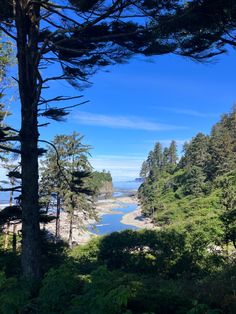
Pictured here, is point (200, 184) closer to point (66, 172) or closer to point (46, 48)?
point (66, 172)

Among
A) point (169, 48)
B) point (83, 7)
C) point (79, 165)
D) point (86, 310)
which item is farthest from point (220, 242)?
point (79, 165)

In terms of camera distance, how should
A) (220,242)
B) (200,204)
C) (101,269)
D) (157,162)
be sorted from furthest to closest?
1. (157,162)
2. (200,204)
3. (220,242)
4. (101,269)

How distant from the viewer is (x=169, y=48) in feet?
23.2

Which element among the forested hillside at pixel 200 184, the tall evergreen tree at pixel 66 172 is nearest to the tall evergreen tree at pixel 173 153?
the forested hillside at pixel 200 184

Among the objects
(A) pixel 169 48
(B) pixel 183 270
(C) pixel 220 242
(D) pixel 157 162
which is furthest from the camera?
(D) pixel 157 162

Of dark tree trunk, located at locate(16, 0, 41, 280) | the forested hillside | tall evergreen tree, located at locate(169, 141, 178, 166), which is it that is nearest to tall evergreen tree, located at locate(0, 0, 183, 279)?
dark tree trunk, located at locate(16, 0, 41, 280)

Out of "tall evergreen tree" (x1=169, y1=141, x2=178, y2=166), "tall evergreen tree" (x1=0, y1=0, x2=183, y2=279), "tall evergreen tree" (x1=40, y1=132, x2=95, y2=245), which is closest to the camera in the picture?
"tall evergreen tree" (x1=0, y1=0, x2=183, y2=279)

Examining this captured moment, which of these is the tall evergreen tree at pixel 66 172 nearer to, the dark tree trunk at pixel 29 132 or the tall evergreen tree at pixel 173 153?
the dark tree trunk at pixel 29 132

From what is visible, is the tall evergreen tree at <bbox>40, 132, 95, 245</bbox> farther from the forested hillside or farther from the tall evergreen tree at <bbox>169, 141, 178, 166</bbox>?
the tall evergreen tree at <bbox>169, 141, 178, 166</bbox>

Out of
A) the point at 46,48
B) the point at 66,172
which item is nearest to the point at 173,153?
the point at 66,172

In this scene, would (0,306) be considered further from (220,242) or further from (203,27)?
(220,242)

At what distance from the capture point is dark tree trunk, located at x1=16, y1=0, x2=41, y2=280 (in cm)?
711

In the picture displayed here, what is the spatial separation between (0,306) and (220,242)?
40.1 ft

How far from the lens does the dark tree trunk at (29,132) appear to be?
A: 23.3ft
